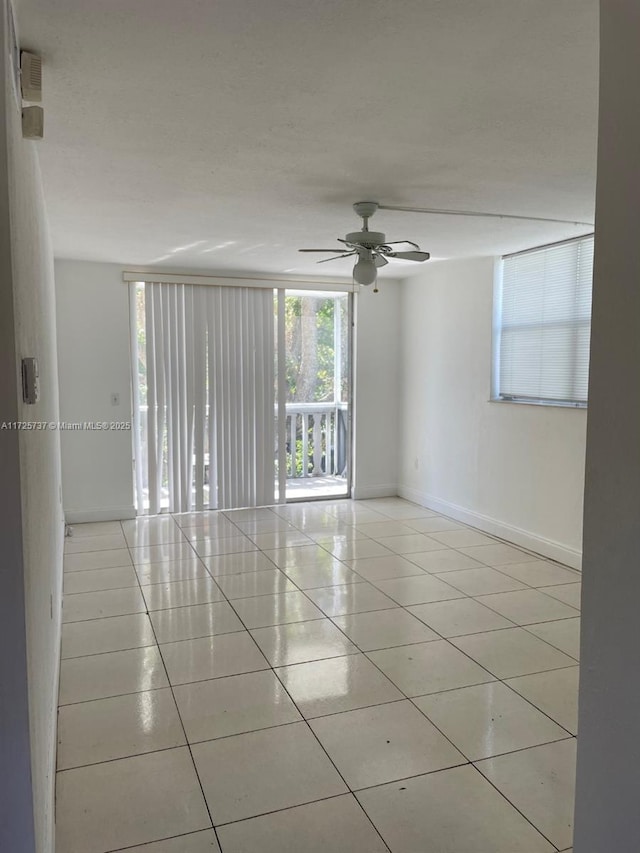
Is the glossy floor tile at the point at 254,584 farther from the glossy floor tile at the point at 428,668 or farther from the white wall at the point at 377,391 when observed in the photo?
the white wall at the point at 377,391

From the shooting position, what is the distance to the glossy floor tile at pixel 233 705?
2.42m

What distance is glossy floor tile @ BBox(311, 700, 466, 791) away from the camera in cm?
217

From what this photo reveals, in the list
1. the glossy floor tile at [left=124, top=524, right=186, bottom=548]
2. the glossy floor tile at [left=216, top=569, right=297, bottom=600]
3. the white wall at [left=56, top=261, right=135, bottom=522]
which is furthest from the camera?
the white wall at [left=56, top=261, right=135, bottom=522]

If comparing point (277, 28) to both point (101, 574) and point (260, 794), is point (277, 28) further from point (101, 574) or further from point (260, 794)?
point (101, 574)

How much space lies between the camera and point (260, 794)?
2.05 meters

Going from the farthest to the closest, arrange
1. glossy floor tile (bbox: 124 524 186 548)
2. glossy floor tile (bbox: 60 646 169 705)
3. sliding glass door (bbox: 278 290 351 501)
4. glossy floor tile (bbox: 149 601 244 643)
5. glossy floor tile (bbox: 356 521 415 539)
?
sliding glass door (bbox: 278 290 351 501) < glossy floor tile (bbox: 356 521 415 539) < glossy floor tile (bbox: 124 524 186 548) < glossy floor tile (bbox: 149 601 244 643) < glossy floor tile (bbox: 60 646 169 705)

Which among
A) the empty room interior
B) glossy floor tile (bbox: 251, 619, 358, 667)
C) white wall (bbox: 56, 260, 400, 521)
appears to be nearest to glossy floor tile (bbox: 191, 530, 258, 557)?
the empty room interior

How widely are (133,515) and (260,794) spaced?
3.97 meters

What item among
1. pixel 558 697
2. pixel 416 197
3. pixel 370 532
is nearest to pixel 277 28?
pixel 416 197

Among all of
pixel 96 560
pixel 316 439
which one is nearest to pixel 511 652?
pixel 96 560

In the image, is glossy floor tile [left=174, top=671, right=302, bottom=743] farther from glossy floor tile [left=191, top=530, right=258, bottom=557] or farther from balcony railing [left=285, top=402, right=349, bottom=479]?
balcony railing [left=285, top=402, right=349, bottom=479]

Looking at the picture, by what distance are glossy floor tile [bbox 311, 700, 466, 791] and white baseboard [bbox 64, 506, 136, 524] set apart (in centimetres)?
366

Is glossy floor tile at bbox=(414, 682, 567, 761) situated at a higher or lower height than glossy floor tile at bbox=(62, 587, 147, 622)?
lower

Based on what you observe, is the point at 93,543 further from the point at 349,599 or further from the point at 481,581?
the point at 481,581
